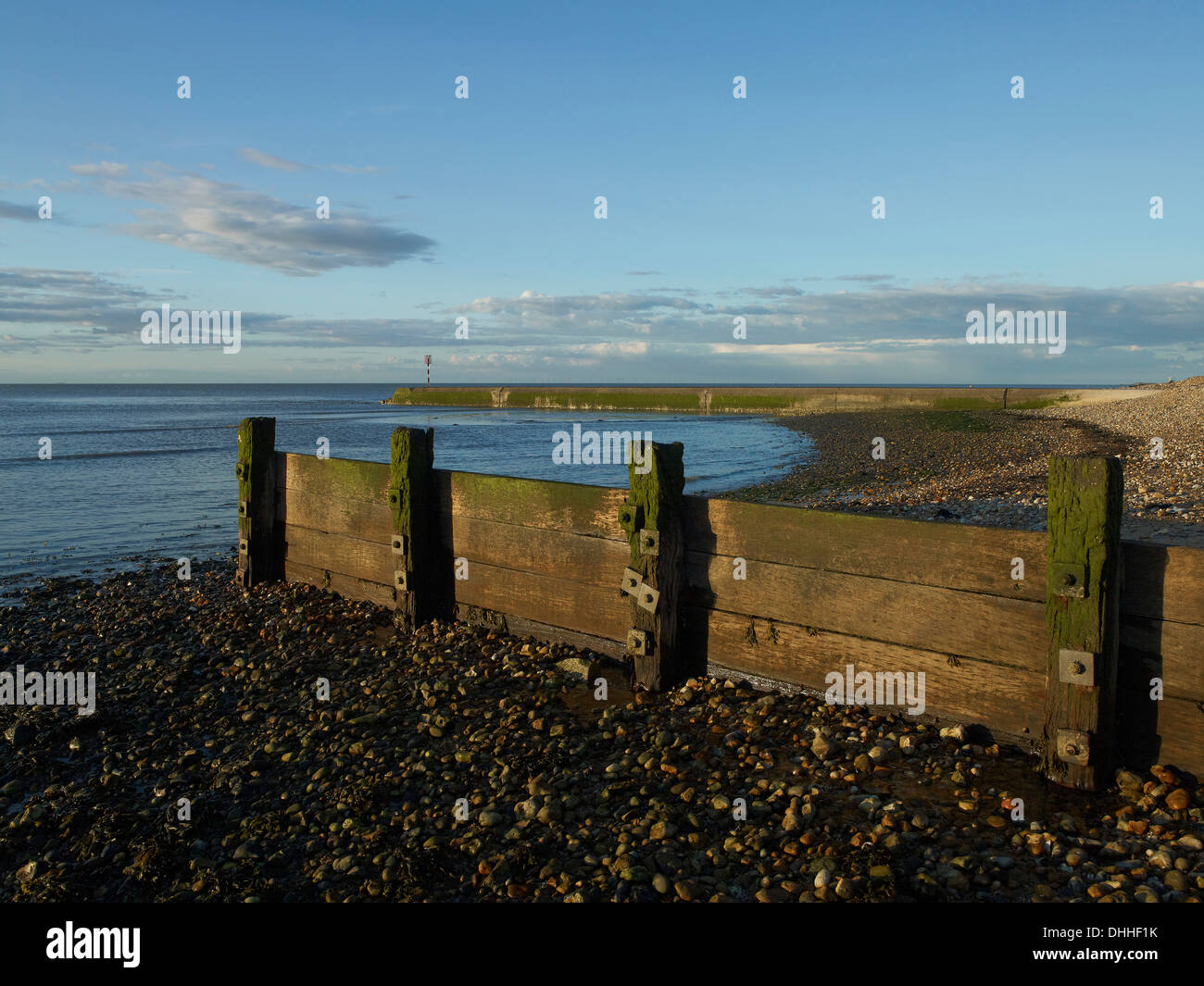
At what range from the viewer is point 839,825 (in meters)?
4.57

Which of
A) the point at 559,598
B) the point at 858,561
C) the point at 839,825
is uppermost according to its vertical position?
the point at 858,561

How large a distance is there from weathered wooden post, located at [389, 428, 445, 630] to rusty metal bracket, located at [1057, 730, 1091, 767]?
6.10m

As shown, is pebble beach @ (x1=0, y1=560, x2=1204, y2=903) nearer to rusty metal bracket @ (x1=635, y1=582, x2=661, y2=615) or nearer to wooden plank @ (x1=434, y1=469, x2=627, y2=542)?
rusty metal bracket @ (x1=635, y1=582, x2=661, y2=615)

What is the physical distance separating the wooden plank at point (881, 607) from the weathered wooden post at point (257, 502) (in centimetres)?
661

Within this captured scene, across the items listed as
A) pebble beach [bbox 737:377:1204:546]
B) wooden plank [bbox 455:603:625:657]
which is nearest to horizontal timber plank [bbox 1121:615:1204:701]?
pebble beach [bbox 737:377:1204:546]

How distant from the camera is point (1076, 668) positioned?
188 inches

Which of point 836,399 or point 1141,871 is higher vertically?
point 836,399

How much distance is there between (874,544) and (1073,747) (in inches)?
70.3

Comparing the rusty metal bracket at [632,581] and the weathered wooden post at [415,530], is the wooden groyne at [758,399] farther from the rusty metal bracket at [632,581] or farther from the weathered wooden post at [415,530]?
the rusty metal bracket at [632,581]

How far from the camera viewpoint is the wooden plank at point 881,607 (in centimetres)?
529

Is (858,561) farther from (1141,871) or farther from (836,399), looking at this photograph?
(836,399)
